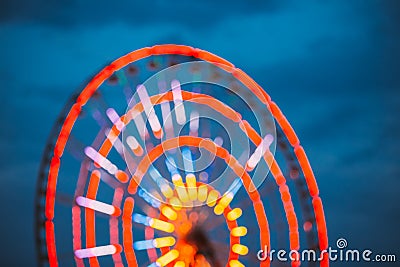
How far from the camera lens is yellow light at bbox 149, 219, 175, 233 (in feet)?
57.7

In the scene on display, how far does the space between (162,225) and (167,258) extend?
688 millimetres

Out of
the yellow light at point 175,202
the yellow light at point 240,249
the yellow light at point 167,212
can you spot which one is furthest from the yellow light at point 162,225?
the yellow light at point 240,249

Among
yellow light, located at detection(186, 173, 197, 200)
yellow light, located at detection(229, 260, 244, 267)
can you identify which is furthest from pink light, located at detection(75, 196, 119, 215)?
yellow light, located at detection(229, 260, 244, 267)

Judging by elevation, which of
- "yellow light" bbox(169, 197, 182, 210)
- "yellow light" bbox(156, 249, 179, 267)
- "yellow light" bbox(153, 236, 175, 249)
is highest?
"yellow light" bbox(169, 197, 182, 210)

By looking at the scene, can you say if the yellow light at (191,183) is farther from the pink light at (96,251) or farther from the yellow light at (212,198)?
the pink light at (96,251)

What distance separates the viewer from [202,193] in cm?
1792

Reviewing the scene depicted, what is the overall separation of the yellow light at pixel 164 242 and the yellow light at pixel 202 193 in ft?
3.30

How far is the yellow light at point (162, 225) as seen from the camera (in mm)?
17578

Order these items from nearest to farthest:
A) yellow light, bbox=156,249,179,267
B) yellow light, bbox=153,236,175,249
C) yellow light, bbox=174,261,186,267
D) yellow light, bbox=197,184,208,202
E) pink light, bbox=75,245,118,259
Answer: pink light, bbox=75,245,118,259 → yellow light, bbox=156,249,179,267 → yellow light, bbox=153,236,175,249 → yellow light, bbox=197,184,208,202 → yellow light, bbox=174,261,186,267

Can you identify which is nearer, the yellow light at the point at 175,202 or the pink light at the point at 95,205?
the pink light at the point at 95,205

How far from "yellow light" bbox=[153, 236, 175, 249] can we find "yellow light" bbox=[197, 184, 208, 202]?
1005mm

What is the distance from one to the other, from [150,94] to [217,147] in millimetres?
1791

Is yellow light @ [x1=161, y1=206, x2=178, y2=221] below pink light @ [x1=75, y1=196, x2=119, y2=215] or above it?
above

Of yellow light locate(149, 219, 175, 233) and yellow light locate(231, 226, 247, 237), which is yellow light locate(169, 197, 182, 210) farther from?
yellow light locate(231, 226, 247, 237)
